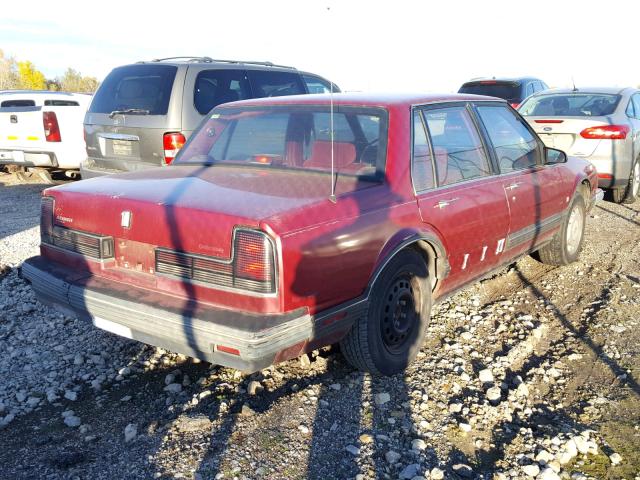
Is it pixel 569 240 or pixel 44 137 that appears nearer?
pixel 569 240

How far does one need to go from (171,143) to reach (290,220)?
3965mm

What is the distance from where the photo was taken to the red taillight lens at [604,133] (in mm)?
7840

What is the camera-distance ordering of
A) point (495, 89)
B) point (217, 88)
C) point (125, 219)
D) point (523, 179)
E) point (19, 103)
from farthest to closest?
point (495, 89), point (19, 103), point (217, 88), point (523, 179), point (125, 219)

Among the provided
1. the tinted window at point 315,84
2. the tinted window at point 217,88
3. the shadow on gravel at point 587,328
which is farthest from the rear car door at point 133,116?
Answer: the shadow on gravel at point 587,328

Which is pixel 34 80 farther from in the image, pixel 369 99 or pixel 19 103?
pixel 369 99

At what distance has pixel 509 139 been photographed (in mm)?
4734

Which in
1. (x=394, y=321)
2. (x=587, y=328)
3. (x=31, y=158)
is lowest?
(x=587, y=328)

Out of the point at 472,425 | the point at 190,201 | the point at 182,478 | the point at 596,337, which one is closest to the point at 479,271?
the point at 596,337

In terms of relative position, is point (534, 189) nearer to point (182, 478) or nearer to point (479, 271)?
point (479, 271)

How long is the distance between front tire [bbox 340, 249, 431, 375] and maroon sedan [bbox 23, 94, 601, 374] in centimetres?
1

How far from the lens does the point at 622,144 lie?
7938 millimetres

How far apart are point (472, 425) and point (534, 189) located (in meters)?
2.34

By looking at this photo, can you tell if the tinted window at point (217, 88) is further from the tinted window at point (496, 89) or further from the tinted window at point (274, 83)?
the tinted window at point (496, 89)

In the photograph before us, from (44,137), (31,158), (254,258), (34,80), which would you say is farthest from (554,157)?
(34,80)
